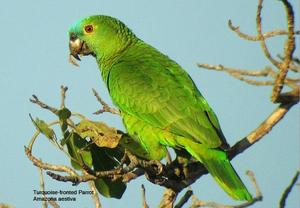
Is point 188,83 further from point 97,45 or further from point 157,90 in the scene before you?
point 97,45

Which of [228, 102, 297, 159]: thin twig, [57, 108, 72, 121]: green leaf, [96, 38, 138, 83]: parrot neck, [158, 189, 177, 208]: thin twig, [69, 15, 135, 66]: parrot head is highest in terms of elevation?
[69, 15, 135, 66]: parrot head

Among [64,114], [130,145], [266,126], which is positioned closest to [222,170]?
[266,126]

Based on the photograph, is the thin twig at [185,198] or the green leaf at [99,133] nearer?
the green leaf at [99,133]

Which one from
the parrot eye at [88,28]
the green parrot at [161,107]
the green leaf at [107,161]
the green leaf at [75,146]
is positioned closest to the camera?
the green leaf at [75,146]

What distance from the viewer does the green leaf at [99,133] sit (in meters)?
3.37

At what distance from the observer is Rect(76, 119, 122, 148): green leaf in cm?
337

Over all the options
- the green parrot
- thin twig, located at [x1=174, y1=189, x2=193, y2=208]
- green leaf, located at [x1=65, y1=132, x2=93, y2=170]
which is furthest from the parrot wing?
green leaf, located at [x1=65, y1=132, x2=93, y2=170]

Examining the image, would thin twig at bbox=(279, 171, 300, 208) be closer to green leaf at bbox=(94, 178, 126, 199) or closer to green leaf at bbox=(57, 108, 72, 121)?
green leaf at bbox=(94, 178, 126, 199)

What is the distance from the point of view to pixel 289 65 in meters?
2.78

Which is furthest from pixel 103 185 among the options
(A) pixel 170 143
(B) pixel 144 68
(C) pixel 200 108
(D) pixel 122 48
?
(D) pixel 122 48

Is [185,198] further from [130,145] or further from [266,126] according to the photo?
[266,126]

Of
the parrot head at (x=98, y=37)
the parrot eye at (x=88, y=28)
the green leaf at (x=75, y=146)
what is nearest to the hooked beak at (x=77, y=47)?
the parrot head at (x=98, y=37)

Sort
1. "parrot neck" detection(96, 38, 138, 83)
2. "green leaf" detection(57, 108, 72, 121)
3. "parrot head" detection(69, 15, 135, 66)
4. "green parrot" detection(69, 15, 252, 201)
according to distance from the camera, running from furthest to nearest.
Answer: "parrot head" detection(69, 15, 135, 66) → "parrot neck" detection(96, 38, 138, 83) → "green parrot" detection(69, 15, 252, 201) → "green leaf" detection(57, 108, 72, 121)

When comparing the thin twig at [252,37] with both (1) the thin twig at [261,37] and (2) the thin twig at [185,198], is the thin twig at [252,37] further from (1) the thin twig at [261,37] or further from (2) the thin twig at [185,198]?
(2) the thin twig at [185,198]
